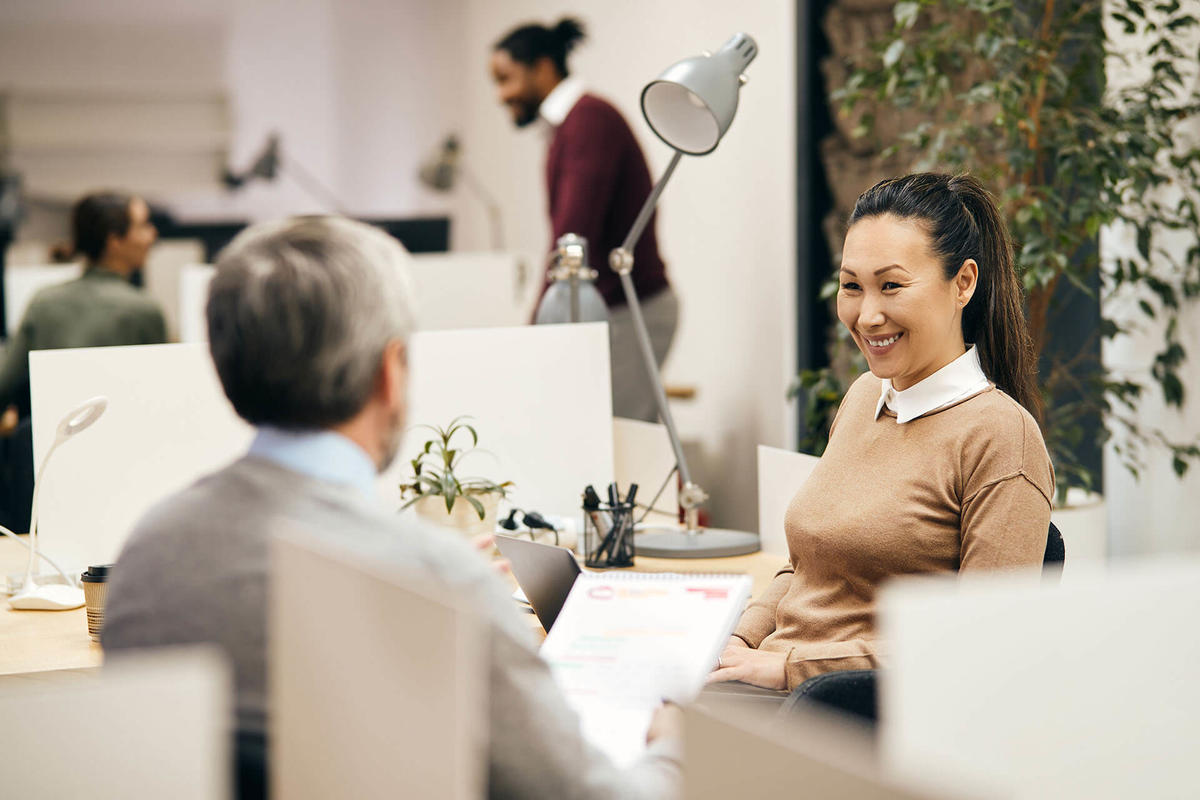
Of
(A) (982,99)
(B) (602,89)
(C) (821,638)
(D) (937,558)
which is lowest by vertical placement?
(C) (821,638)

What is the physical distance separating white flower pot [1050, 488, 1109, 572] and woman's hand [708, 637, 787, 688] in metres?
1.34

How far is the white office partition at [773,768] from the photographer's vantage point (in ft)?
2.15

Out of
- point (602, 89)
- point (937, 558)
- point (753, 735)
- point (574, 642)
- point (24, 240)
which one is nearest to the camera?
point (753, 735)

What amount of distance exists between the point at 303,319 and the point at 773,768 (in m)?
0.49

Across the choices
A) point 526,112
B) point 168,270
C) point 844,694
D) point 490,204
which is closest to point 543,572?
point 844,694

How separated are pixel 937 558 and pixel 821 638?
0.19 meters

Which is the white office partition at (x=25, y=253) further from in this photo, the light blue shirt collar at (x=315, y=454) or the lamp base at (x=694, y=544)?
the light blue shirt collar at (x=315, y=454)

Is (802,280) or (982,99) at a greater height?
(982,99)

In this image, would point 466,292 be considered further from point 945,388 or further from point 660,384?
point 945,388

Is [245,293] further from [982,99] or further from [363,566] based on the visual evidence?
[982,99]

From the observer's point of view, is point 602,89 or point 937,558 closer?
point 937,558

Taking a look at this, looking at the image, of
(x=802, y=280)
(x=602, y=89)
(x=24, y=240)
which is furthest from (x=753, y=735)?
(x=24, y=240)

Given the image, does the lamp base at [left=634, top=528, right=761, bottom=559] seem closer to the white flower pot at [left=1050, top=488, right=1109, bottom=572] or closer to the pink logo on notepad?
the white flower pot at [left=1050, top=488, right=1109, bottom=572]

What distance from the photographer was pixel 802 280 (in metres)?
3.83
